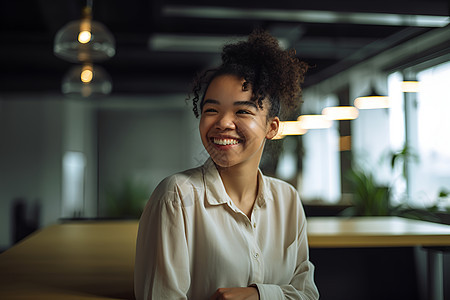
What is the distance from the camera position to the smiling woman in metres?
1.05

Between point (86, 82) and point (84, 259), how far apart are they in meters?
1.72

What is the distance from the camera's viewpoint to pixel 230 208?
1126mm

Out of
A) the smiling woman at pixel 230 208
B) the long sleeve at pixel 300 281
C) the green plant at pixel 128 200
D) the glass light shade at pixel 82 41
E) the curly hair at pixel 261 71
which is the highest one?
the glass light shade at pixel 82 41

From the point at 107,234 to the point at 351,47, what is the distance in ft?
16.0

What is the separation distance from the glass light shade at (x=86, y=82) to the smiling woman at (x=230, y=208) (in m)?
2.14

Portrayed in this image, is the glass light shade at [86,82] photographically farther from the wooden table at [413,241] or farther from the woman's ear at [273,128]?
the woman's ear at [273,128]

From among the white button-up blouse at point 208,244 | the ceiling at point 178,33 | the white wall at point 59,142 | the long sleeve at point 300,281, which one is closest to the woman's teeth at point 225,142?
the white button-up blouse at point 208,244

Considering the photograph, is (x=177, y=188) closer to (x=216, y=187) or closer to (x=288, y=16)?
(x=216, y=187)

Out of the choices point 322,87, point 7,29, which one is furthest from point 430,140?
point 7,29

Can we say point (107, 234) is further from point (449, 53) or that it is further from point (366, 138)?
point (366, 138)

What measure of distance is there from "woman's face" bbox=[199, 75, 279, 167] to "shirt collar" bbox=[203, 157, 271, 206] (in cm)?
5

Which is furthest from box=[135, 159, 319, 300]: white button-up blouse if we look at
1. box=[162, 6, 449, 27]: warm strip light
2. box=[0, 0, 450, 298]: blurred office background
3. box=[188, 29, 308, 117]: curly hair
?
box=[162, 6, 449, 27]: warm strip light

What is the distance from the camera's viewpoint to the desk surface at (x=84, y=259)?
127 cm

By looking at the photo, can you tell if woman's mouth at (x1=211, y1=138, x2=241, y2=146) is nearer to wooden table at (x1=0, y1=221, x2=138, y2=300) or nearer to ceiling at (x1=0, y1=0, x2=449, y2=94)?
wooden table at (x1=0, y1=221, x2=138, y2=300)
